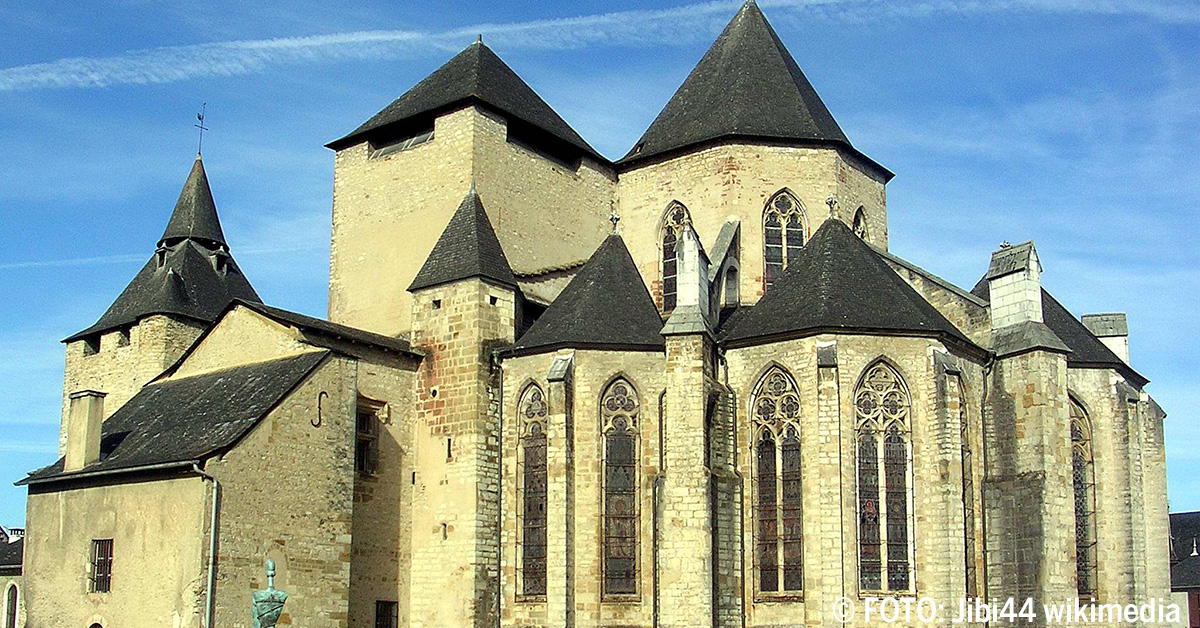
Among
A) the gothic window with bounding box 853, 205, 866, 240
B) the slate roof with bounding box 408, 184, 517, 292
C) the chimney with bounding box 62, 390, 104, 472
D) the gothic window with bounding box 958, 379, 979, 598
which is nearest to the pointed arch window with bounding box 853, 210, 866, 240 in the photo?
the gothic window with bounding box 853, 205, 866, 240

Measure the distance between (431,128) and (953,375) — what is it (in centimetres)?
1301

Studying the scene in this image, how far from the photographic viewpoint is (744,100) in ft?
97.6

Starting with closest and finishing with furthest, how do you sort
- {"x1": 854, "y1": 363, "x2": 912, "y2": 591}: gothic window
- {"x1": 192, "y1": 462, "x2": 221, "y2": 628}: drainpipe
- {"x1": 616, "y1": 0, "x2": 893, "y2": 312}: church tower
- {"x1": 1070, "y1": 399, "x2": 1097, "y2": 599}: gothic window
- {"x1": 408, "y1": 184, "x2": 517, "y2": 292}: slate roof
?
{"x1": 192, "y1": 462, "x2": 221, "y2": 628}: drainpipe
{"x1": 854, "y1": 363, "x2": 912, "y2": 591}: gothic window
{"x1": 1070, "y1": 399, "x2": 1097, "y2": 599}: gothic window
{"x1": 408, "y1": 184, "x2": 517, "y2": 292}: slate roof
{"x1": 616, "y1": 0, "x2": 893, "y2": 312}: church tower

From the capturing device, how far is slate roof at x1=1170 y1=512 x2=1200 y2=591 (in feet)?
177

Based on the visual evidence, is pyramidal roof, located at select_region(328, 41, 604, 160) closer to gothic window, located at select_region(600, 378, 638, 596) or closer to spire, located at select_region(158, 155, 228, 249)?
gothic window, located at select_region(600, 378, 638, 596)

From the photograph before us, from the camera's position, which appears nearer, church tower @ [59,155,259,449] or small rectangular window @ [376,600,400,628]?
small rectangular window @ [376,600,400,628]

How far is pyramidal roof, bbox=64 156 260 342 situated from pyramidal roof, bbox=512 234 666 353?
15229 mm

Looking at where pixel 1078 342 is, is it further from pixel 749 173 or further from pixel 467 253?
pixel 467 253

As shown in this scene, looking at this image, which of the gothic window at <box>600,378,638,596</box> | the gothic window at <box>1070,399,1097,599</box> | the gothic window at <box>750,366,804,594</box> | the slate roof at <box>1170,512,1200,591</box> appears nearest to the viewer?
the gothic window at <box>750,366,804,594</box>

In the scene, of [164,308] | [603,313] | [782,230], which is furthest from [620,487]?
[164,308]

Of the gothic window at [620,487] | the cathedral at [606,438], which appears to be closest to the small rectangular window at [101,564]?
the cathedral at [606,438]

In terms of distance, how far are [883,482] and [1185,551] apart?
43.7 metres

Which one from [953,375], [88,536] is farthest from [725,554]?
[88,536]

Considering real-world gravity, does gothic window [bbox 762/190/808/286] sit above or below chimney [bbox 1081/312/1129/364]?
above
